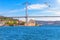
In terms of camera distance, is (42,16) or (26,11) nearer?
(42,16)

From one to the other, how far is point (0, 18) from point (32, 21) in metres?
6.46

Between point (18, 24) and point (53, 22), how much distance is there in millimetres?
22200

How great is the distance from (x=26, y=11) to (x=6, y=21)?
8.77m

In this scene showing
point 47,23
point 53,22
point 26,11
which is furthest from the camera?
point 53,22

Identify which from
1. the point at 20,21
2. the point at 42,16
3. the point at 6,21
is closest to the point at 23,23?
the point at 20,21

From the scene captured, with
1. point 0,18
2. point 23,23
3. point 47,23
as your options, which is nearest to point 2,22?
point 0,18

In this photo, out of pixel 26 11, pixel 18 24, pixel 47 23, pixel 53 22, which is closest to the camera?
pixel 26 11

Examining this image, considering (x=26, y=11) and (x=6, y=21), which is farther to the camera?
(x=6, y=21)

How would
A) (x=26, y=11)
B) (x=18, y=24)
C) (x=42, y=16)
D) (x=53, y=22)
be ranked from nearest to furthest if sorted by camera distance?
(x=42, y=16)
(x=26, y=11)
(x=18, y=24)
(x=53, y=22)

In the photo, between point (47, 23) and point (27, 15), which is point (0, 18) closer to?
point (27, 15)

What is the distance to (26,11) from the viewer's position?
4719cm

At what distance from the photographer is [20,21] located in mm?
52906

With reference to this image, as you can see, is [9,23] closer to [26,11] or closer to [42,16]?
[26,11]

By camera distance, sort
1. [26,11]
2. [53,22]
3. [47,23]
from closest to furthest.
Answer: [26,11] < [47,23] < [53,22]
